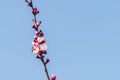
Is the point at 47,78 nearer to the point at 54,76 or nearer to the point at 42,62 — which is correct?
the point at 42,62

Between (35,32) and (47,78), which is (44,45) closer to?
(35,32)

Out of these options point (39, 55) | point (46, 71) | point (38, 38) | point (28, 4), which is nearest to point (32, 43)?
point (38, 38)

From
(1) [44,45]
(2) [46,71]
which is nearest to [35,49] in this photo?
(1) [44,45]

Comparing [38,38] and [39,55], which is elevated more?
[38,38]

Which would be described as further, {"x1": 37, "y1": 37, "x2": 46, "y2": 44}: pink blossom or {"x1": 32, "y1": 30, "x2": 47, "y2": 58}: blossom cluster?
{"x1": 37, "y1": 37, "x2": 46, "y2": 44}: pink blossom

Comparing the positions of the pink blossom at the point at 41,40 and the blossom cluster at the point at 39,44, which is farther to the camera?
the pink blossom at the point at 41,40

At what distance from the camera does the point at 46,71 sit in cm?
409

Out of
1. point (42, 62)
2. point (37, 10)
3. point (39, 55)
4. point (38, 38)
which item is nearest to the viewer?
point (42, 62)

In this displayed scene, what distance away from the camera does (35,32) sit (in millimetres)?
5180

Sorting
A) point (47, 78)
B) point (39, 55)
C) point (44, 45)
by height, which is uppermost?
point (44, 45)

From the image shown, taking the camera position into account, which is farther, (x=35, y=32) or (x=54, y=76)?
(x=35, y=32)

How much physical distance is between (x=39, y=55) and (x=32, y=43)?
1.99 feet

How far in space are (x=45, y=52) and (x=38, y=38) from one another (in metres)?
0.40

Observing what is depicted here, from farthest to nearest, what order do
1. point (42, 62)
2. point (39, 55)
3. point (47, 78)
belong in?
1. point (39, 55)
2. point (42, 62)
3. point (47, 78)
